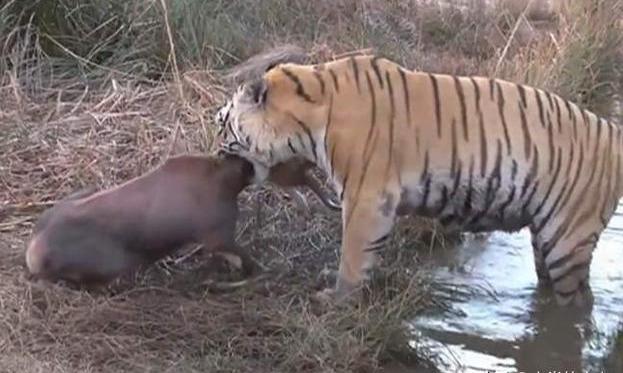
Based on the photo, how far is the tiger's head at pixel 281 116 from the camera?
5.43m

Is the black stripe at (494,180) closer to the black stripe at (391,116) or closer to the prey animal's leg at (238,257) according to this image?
the black stripe at (391,116)

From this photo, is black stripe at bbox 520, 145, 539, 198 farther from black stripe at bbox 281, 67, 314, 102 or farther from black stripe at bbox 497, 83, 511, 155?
black stripe at bbox 281, 67, 314, 102

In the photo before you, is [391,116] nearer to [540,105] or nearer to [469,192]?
[469,192]

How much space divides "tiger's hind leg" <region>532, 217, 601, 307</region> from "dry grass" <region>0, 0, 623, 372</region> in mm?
501

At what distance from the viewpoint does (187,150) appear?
675cm

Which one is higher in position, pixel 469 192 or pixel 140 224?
pixel 469 192

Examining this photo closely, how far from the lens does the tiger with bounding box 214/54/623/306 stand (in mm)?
5387

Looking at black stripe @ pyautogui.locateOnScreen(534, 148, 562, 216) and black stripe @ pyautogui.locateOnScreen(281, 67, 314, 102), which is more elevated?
black stripe @ pyautogui.locateOnScreen(281, 67, 314, 102)

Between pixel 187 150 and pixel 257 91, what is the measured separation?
138 cm

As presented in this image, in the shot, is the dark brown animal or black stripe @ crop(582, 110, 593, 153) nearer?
the dark brown animal

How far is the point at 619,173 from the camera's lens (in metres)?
5.64

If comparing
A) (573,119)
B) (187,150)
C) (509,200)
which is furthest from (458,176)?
(187,150)

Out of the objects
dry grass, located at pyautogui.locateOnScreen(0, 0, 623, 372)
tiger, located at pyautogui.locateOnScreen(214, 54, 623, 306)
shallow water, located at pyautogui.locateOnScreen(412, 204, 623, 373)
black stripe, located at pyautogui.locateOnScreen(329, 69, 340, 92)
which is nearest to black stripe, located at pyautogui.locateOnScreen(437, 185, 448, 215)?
tiger, located at pyautogui.locateOnScreen(214, 54, 623, 306)

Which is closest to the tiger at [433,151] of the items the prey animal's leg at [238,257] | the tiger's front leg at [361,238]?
the tiger's front leg at [361,238]
